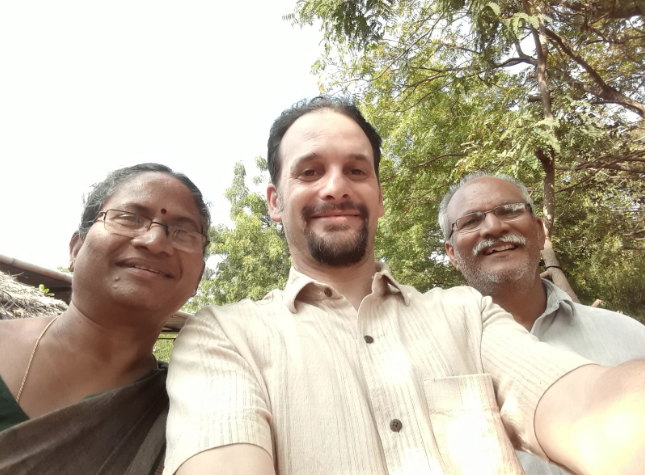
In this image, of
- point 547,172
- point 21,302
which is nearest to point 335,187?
point 21,302

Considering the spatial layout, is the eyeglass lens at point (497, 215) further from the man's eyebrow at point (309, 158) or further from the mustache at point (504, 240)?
the man's eyebrow at point (309, 158)

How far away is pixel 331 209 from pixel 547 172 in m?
5.01

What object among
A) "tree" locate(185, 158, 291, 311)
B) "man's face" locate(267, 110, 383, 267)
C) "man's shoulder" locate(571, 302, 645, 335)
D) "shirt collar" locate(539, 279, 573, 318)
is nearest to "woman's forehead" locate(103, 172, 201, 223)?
"man's face" locate(267, 110, 383, 267)

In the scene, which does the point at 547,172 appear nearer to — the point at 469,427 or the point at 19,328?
the point at 469,427

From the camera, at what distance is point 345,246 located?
64.7 inches

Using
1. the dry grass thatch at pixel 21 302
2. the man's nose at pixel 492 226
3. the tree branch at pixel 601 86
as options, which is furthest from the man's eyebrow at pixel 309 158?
the tree branch at pixel 601 86

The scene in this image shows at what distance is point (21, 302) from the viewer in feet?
9.25

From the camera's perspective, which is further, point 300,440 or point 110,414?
point 110,414

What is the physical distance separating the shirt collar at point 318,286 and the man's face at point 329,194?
12 cm

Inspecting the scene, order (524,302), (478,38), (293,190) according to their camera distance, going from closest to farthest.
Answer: (293,190)
(524,302)
(478,38)

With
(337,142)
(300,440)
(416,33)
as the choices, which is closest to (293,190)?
(337,142)

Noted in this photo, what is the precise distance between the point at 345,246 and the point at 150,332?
34.4 inches

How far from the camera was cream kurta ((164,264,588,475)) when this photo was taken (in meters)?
1.08

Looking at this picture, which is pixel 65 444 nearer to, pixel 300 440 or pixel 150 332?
pixel 150 332
